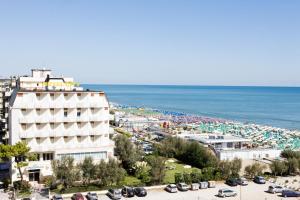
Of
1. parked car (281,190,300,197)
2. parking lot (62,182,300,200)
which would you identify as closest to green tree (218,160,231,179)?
parking lot (62,182,300,200)

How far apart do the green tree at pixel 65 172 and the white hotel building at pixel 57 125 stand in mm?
3774

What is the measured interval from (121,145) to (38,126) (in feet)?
38.6

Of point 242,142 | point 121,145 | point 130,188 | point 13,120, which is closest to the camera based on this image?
point 130,188

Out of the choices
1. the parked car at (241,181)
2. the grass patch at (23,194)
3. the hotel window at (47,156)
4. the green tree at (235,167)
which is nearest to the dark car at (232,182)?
the parked car at (241,181)

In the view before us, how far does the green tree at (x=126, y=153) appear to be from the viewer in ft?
179

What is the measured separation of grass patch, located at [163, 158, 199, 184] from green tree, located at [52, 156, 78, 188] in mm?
11228

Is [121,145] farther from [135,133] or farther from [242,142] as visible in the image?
[135,133]

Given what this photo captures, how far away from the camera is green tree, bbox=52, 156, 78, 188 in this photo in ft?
148

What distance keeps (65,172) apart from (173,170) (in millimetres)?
17675

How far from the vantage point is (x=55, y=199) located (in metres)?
40.9

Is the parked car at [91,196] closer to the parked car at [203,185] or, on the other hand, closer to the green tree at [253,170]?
the parked car at [203,185]

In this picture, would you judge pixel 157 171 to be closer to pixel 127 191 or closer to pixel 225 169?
pixel 127 191

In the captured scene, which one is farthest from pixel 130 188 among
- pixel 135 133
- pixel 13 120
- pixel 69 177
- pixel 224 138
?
pixel 135 133

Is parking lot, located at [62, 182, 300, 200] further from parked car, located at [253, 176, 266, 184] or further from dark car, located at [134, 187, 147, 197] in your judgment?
parked car, located at [253, 176, 266, 184]
